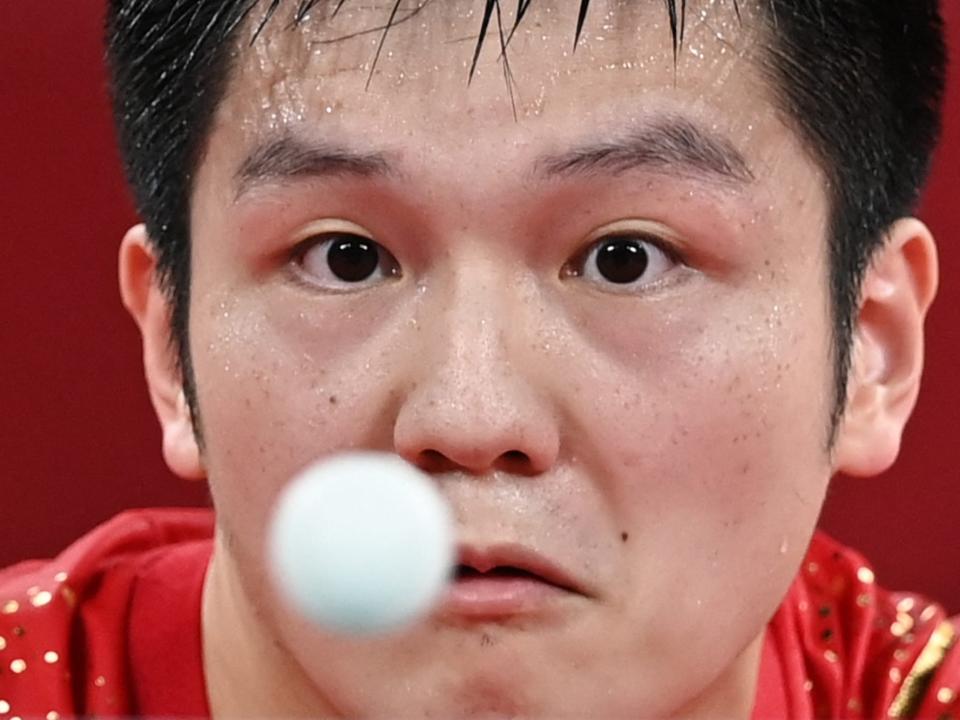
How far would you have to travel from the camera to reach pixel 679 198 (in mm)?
620

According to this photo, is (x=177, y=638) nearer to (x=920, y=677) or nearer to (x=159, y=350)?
(x=159, y=350)

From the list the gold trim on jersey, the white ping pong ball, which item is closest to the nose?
Answer: the white ping pong ball

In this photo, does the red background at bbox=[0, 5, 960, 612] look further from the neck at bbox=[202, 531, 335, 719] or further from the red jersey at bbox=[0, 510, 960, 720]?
the neck at bbox=[202, 531, 335, 719]

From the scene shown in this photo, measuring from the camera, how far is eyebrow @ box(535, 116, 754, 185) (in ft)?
1.98

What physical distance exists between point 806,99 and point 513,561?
23 cm

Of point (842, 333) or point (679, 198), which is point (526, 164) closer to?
point (679, 198)

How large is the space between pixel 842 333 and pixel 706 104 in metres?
0.14

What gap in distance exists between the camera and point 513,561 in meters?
0.59

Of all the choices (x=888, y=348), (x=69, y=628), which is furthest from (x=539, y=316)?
(x=69, y=628)

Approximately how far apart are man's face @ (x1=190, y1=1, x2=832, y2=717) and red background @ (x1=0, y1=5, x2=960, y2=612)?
426mm

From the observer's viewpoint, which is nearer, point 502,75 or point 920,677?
point 502,75

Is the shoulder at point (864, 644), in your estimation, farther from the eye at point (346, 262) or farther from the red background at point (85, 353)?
the eye at point (346, 262)

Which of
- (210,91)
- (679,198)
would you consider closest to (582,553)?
(679,198)

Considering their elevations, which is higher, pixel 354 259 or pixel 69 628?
pixel 354 259
